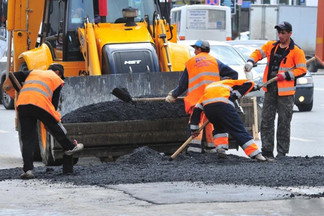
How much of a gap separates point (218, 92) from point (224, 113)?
0.30 m

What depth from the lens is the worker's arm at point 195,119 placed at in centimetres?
1297

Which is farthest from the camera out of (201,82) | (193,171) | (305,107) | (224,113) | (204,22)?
(204,22)

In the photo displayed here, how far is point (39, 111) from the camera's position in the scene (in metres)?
11.9

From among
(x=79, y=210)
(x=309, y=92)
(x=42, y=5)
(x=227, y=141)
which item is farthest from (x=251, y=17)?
(x=79, y=210)

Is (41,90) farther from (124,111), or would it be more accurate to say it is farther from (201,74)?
(201,74)

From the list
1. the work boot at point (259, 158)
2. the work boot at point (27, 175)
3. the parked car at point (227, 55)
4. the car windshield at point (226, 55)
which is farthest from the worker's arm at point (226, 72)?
the car windshield at point (226, 55)

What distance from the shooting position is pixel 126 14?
15312mm

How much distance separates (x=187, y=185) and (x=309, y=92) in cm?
1256

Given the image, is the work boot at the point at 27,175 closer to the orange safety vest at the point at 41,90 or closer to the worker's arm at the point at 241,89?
the orange safety vest at the point at 41,90

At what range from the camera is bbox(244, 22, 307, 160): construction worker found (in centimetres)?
1376

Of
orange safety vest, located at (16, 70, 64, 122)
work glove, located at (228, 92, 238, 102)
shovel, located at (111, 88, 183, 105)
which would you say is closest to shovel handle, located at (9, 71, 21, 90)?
orange safety vest, located at (16, 70, 64, 122)

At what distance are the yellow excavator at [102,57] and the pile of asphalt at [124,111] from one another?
0.11 meters

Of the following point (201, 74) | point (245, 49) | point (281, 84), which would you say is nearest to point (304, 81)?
point (245, 49)

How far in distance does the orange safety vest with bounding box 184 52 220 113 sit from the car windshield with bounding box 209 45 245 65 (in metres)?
8.73
